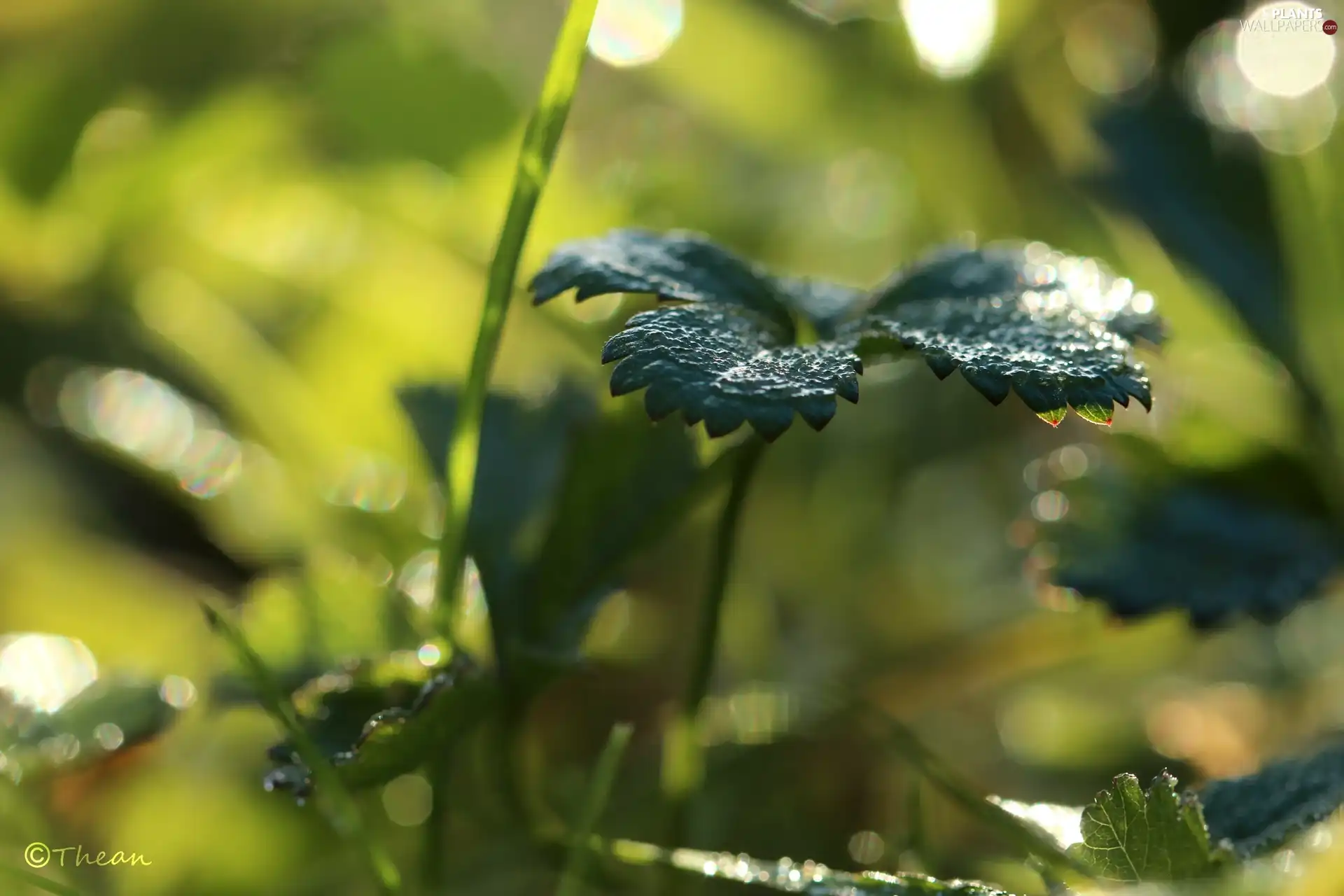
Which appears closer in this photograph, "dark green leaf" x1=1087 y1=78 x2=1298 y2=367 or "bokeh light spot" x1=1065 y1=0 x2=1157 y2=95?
"dark green leaf" x1=1087 y1=78 x2=1298 y2=367

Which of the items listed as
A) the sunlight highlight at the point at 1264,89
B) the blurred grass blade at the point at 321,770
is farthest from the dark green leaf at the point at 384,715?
the sunlight highlight at the point at 1264,89

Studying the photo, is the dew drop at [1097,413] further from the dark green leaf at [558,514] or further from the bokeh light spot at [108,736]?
the bokeh light spot at [108,736]

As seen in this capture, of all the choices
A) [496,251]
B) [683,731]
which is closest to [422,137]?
[496,251]

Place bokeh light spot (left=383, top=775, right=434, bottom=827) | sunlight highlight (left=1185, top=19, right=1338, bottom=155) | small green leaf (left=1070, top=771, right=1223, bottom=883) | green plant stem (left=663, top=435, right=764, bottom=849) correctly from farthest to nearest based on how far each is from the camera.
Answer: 1. sunlight highlight (left=1185, top=19, right=1338, bottom=155)
2. bokeh light spot (left=383, top=775, right=434, bottom=827)
3. green plant stem (left=663, top=435, right=764, bottom=849)
4. small green leaf (left=1070, top=771, right=1223, bottom=883)

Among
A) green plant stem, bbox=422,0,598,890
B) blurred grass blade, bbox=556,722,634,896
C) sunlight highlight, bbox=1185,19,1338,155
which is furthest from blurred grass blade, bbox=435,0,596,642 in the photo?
sunlight highlight, bbox=1185,19,1338,155

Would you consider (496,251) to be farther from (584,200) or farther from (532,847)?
(584,200)

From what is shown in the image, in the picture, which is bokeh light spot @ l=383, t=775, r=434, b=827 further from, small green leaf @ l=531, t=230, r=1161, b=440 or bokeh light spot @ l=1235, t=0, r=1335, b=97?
bokeh light spot @ l=1235, t=0, r=1335, b=97

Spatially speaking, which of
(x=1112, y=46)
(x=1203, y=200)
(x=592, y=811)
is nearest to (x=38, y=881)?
(x=592, y=811)
